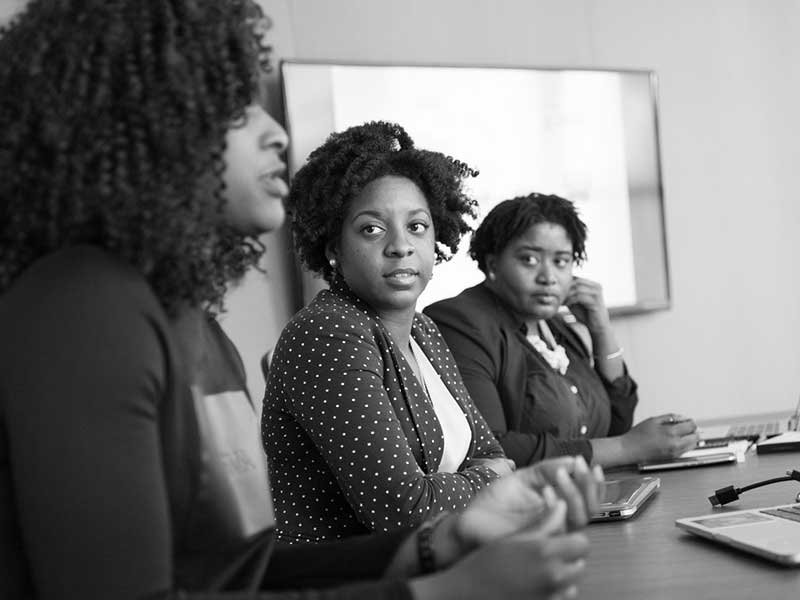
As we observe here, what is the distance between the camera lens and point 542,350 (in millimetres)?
2850

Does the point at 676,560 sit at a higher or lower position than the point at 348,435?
lower

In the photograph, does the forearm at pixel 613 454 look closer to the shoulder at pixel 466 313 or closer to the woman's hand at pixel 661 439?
the woman's hand at pixel 661 439

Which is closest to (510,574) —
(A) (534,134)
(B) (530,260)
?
(B) (530,260)

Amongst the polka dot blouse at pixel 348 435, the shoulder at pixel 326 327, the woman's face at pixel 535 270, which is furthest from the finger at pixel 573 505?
the woman's face at pixel 535 270

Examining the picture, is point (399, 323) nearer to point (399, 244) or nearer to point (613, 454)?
point (399, 244)

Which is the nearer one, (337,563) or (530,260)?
(337,563)

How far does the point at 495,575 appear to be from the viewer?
840 mm

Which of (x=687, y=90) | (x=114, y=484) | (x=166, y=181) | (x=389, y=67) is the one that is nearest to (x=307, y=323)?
(x=166, y=181)

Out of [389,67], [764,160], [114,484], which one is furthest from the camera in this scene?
[764,160]

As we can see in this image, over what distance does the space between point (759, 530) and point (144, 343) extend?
84 centimetres

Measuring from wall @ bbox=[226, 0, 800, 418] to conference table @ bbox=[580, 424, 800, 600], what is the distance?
95.3 inches

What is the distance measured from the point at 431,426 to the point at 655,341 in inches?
97.0

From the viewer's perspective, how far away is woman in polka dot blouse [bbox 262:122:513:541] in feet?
A: 5.43

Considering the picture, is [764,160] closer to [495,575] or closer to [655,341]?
[655,341]
